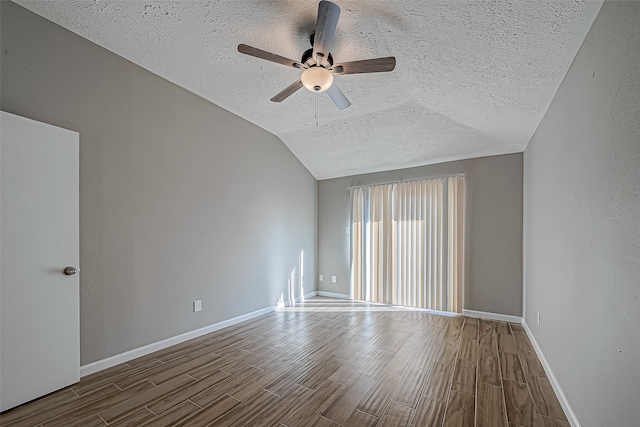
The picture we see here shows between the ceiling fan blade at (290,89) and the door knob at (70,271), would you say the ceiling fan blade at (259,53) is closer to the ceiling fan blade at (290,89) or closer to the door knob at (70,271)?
the ceiling fan blade at (290,89)

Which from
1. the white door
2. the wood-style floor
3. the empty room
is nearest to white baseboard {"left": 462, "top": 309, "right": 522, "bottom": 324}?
the empty room

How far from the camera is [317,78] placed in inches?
87.7

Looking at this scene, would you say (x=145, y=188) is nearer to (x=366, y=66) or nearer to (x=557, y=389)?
(x=366, y=66)

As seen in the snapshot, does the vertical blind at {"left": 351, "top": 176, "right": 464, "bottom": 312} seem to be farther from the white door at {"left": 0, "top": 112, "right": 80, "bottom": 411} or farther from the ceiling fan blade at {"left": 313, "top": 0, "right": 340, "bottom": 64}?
the white door at {"left": 0, "top": 112, "right": 80, "bottom": 411}

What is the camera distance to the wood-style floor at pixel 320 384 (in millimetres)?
1912

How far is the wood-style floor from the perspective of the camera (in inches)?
75.3

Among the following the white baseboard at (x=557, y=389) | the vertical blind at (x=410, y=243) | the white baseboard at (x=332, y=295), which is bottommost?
the white baseboard at (x=332, y=295)

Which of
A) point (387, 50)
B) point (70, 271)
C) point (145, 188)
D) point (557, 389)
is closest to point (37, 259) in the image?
point (70, 271)

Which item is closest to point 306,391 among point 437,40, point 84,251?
point 84,251

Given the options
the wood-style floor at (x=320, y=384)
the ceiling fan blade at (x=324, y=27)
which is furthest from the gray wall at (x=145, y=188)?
the ceiling fan blade at (x=324, y=27)

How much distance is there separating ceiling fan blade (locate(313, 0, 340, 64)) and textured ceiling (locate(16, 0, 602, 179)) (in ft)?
1.07

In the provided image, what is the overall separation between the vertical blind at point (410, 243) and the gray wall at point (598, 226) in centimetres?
176

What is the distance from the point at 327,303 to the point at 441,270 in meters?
1.99

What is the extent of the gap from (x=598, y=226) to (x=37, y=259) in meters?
3.67
